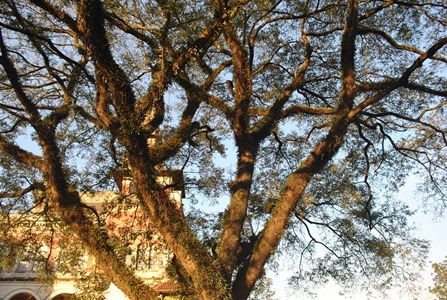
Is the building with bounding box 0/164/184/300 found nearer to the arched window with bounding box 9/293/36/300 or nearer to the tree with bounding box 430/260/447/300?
the arched window with bounding box 9/293/36/300

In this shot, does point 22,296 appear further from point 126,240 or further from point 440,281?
point 440,281

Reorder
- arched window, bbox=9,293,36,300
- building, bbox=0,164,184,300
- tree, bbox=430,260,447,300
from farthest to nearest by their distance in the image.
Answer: tree, bbox=430,260,447,300
arched window, bbox=9,293,36,300
building, bbox=0,164,184,300

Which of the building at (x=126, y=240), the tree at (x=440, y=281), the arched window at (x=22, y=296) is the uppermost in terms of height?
the tree at (x=440, y=281)

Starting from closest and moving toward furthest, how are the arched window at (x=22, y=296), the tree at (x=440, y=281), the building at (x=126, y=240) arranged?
1. the building at (x=126, y=240)
2. the arched window at (x=22, y=296)
3. the tree at (x=440, y=281)

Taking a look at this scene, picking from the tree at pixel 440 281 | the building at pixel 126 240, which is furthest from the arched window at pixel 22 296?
the tree at pixel 440 281

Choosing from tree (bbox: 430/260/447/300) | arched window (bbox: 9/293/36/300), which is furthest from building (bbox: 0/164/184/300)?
tree (bbox: 430/260/447/300)

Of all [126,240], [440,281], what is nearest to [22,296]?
[126,240]

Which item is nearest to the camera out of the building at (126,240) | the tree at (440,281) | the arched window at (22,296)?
the building at (126,240)

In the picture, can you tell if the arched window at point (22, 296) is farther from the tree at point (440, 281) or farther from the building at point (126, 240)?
the tree at point (440, 281)

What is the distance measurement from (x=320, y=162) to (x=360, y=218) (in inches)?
125

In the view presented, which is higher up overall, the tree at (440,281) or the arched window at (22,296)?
the tree at (440,281)

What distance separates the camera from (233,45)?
29.3 feet

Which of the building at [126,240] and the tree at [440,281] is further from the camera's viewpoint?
the tree at [440,281]

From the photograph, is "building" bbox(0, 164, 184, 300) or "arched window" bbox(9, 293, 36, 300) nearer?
"building" bbox(0, 164, 184, 300)
